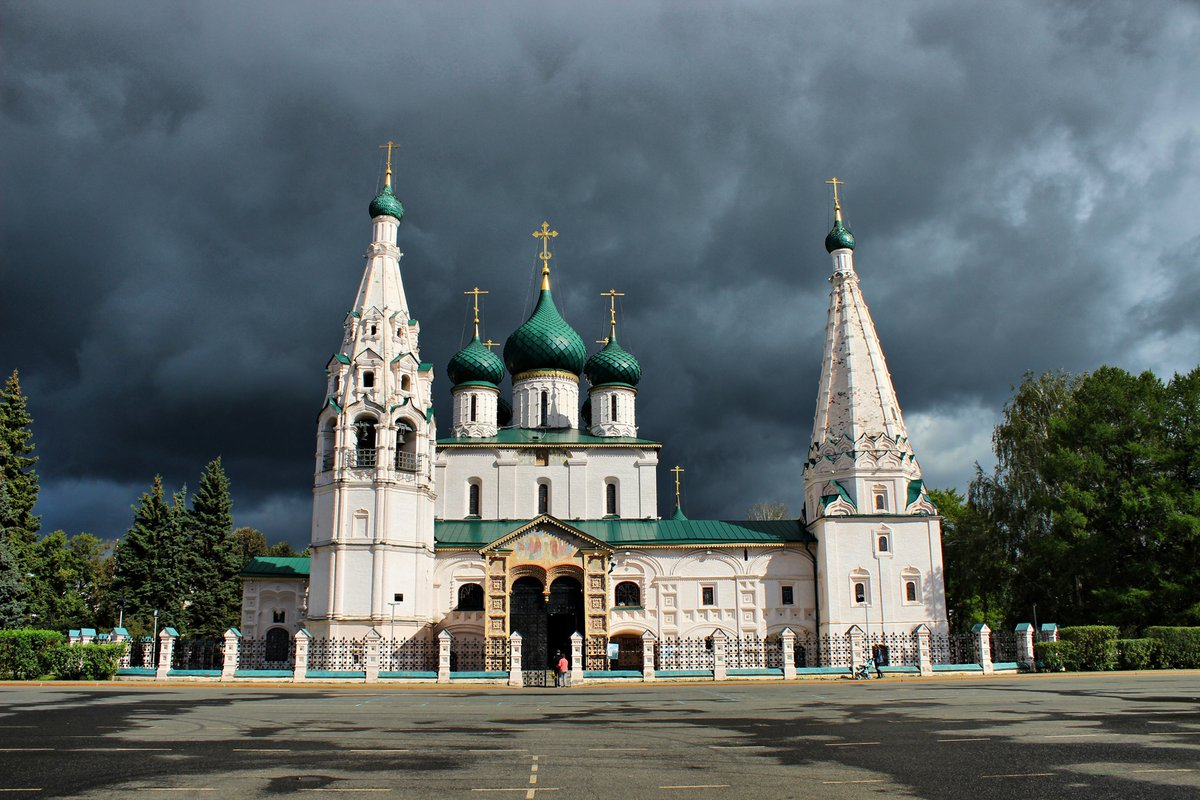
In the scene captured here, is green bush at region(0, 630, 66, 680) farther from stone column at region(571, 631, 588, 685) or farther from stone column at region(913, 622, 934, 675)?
stone column at region(913, 622, 934, 675)

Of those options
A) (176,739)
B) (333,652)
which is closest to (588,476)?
(333,652)

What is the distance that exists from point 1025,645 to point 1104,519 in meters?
6.11

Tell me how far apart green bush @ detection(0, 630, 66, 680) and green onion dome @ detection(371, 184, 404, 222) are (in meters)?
18.4

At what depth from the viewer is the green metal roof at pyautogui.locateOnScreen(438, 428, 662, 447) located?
125 feet

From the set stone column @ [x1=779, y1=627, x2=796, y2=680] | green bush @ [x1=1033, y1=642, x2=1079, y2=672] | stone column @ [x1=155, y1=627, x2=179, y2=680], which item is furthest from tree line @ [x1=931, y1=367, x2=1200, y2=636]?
stone column @ [x1=155, y1=627, x2=179, y2=680]

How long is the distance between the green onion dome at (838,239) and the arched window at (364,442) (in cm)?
1966

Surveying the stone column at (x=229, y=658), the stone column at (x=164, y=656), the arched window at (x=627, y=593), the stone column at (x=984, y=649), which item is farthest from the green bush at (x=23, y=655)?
the stone column at (x=984, y=649)

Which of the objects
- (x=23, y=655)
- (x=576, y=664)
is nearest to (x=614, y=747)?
(x=576, y=664)

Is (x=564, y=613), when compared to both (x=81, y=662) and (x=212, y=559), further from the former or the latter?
(x=212, y=559)

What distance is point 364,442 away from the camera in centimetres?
3356

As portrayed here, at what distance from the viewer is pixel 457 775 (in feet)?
30.8

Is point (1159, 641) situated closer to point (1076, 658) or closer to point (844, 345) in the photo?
point (1076, 658)

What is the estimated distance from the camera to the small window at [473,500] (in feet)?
125

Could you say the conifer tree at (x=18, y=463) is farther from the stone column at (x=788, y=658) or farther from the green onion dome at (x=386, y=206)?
the stone column at (x=788, y=658)
